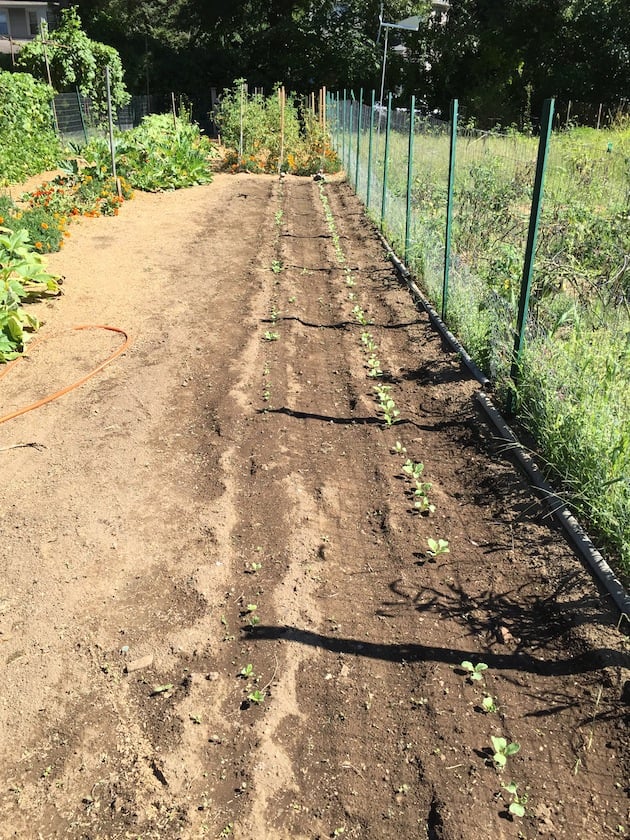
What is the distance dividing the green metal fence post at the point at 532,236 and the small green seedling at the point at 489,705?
7.98 feet

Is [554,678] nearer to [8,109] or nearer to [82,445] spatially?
[82,445]

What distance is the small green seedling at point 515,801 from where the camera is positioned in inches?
87.4

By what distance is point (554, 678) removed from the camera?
108 inches

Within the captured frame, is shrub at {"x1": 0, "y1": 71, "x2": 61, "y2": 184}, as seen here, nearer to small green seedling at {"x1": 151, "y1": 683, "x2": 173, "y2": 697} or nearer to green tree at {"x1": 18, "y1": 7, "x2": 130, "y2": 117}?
green tree at {"x1": 18, "y1": 7, "x2": 130, "y2": 117}

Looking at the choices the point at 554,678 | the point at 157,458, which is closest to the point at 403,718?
the point at 554,678

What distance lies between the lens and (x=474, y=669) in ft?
9.10

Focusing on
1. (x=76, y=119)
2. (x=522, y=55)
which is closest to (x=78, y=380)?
(x=76, y=119)

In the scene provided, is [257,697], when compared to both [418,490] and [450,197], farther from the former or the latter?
[450,197]

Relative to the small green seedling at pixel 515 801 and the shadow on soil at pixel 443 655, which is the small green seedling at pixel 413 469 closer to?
the shadow on soil at pixel 443 655

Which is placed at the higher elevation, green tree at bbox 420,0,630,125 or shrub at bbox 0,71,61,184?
green tree at bbox 420,0,630,125

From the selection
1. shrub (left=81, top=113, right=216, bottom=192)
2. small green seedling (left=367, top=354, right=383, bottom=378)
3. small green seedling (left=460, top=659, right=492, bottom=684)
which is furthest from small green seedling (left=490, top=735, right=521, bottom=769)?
shrub (left=81, top=113, right=216, bottom=192)

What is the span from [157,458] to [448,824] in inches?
113

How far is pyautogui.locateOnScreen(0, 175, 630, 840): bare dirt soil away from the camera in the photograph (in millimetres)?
2328

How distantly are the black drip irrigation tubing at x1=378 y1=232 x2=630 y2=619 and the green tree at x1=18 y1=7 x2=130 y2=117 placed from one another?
17619 millimetres
